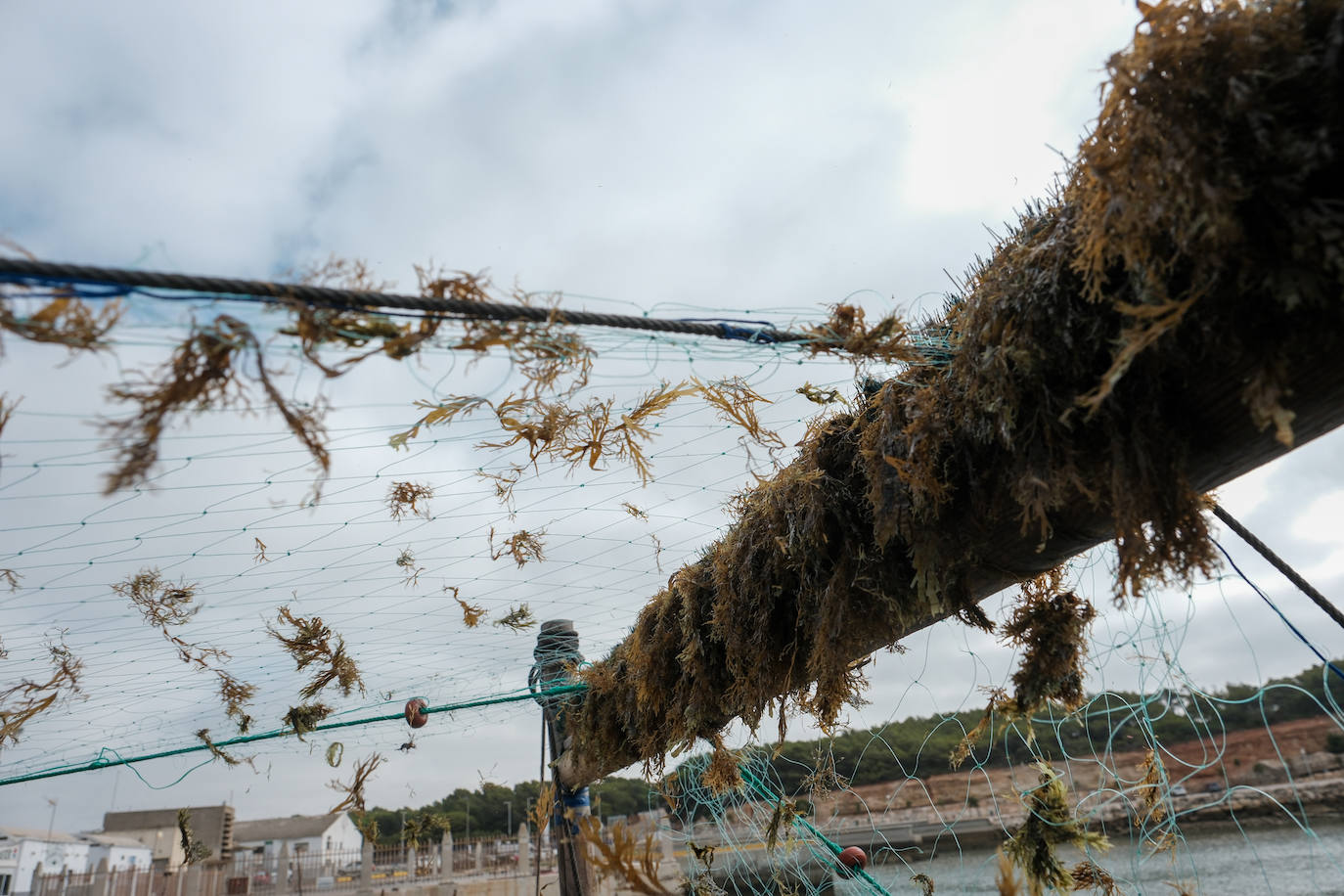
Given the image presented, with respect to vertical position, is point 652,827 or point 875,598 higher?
point 875,598

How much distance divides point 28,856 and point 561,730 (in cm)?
3048

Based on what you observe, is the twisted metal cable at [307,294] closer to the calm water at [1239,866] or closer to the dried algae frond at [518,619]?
the dried algae frond at [518,619]

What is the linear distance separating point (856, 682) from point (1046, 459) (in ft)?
4.06

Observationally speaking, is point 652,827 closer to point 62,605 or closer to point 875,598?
point 875,598

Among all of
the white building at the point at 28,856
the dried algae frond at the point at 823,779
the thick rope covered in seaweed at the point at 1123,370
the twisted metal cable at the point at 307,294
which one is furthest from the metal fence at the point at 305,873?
the white building at the point at 28,856

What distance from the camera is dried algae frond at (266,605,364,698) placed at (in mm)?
3449

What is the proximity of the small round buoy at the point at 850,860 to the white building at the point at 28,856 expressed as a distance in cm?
2857

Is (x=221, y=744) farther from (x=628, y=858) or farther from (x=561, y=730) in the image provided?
(x=628, y=858)

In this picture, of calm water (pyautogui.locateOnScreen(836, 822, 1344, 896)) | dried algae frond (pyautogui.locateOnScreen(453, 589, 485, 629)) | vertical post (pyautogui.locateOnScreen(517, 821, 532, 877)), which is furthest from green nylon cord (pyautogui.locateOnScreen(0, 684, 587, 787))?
vertical post (pyautogui.locateOnScreen(517, 821, 532, 877))

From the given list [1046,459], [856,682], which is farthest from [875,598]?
[1046,459]

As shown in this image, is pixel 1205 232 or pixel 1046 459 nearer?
pixel 1205 232

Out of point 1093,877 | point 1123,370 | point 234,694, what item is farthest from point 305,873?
point 1123,370

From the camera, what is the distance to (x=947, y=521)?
5.93ft

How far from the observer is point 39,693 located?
308 centimetres
